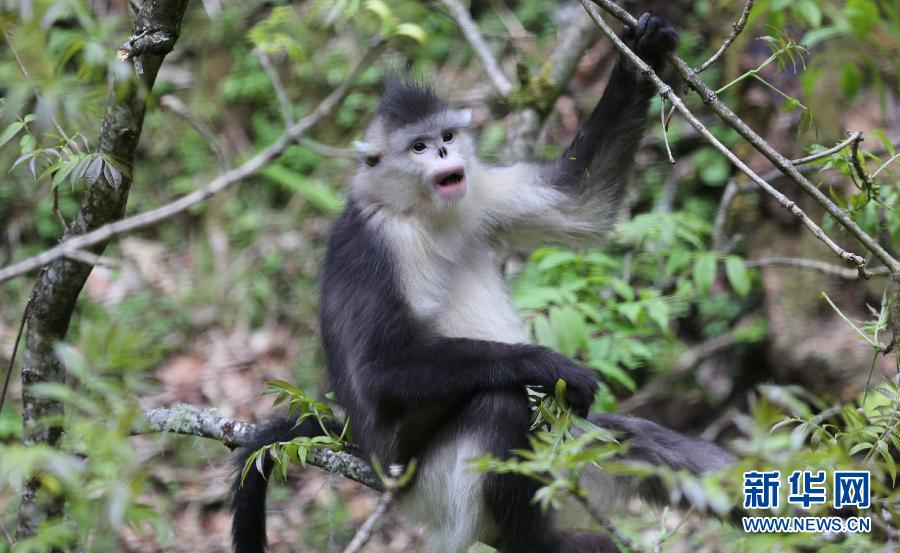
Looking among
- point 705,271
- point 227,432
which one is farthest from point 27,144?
point 705,271

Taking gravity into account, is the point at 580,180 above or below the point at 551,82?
above

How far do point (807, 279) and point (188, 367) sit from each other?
18.3ft

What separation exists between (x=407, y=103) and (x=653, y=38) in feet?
4.38

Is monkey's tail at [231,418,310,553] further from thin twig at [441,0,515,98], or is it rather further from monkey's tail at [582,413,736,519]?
thin twig at [441,0,515,98]

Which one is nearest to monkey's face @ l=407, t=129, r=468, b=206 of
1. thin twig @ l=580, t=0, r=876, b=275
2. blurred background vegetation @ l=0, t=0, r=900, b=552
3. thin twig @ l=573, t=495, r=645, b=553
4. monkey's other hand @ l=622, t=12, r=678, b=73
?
blurred background vegetation @ l=0, t=0, r=900, b=552

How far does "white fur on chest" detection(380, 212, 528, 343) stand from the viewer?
4793 millimetres

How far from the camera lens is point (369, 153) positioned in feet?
16.3

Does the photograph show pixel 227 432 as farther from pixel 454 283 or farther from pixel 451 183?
pixel 451 183

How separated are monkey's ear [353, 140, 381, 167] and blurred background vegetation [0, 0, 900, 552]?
727 millimetres

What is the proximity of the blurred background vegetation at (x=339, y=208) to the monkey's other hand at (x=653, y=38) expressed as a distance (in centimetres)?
44

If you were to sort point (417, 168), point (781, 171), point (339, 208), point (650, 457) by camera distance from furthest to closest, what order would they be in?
point (339, 208), point (417, 168), point (650, 457), point (781, 171)

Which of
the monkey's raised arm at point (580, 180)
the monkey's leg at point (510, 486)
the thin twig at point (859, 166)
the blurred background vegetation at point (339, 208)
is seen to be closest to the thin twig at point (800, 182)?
the thin twig at point (859, 166)

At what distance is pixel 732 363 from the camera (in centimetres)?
780

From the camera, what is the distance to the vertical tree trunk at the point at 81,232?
12.8ft
